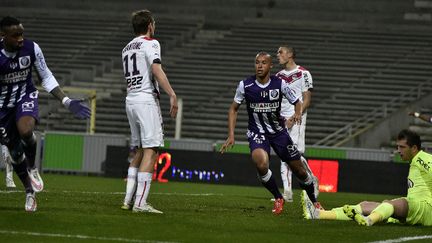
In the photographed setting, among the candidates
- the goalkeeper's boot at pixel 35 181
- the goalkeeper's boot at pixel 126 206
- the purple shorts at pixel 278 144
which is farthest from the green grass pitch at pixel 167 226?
the purple shorts at pixel 278 144

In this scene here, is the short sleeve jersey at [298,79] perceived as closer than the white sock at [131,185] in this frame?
No

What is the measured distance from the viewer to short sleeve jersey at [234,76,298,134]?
1369cm

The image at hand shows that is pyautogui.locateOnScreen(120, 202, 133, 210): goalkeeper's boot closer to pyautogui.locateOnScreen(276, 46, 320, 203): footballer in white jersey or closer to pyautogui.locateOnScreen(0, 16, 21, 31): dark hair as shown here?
pyautogui.locateOnScreen(0, 16, 21, 31): dark hair

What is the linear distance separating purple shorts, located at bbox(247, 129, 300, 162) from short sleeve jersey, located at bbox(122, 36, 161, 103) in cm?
171

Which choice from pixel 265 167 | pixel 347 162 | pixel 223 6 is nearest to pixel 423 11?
pixel 223 6

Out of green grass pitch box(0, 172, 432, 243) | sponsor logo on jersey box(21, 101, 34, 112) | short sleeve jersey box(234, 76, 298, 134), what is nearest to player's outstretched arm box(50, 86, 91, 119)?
sponsor logo on jersey box(21, 101, 34, 112)

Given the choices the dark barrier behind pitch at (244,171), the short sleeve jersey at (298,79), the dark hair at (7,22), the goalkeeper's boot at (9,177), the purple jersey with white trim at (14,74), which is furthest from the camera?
the dark barrier behind pitch at (244,171)

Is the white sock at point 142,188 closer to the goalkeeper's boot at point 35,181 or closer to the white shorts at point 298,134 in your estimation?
the goalkeeper's boot at point 35,181

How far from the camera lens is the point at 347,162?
26.3 metres

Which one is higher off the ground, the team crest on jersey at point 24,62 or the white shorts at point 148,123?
the team crest on jersey at point 24,62

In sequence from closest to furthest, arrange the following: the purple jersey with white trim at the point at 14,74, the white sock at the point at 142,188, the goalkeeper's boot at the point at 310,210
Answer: the purple jersey with white trim at the point at 14,74
the white sock at the point at 142,188
the goalkeeper's boot at the point at 310,210

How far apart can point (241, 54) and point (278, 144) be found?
25099 mm

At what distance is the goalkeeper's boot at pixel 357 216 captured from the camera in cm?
Answer: 1171

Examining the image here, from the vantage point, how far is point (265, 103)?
540 inches
